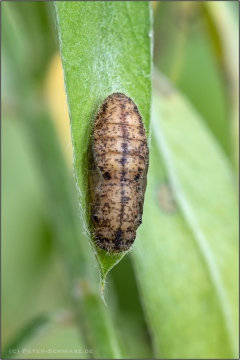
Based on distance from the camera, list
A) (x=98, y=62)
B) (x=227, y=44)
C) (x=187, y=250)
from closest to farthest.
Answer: (x=98, y=62), (x=187, y=250), (x=227, y=44)

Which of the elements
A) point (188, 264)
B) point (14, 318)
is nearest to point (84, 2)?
point (188, 264)

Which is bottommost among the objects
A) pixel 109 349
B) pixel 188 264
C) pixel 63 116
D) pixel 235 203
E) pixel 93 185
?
pixel 109 349

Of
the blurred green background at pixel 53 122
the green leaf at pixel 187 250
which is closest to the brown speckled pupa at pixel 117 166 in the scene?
the green leaf at pixel 187 250

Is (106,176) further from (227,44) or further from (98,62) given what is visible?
(227,44)

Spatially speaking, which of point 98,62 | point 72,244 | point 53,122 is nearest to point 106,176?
point 98,62

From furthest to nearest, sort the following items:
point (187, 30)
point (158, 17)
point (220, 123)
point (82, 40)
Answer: point (220, 123) < point (187, 30) < point (158, 17) < point (82, 40)

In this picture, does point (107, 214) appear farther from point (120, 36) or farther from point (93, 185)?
point (120, 36)

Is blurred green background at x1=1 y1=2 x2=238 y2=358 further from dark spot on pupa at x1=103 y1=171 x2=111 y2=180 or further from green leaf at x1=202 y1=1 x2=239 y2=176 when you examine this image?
dark spot on pupa at x1=103 y1=171 x2=111 y2=180
